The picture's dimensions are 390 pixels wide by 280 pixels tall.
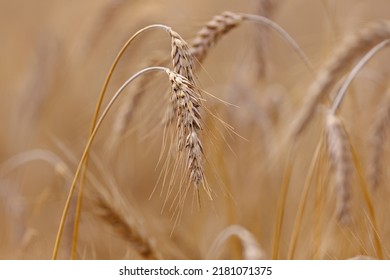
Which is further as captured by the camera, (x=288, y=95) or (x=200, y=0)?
(x=200, y=0)

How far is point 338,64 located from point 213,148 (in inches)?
22.8

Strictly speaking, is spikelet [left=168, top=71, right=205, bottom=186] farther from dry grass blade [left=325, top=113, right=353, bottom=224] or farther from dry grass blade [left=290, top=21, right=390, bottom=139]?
dry grass blade [left=290, top=21, right=390, bottom=139]

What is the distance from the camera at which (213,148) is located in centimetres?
233

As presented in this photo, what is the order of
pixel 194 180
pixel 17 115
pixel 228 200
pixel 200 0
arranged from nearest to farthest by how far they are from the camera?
pixel 194 180 → pixel 228 200 → pixel 17 115 → pixel 200 0

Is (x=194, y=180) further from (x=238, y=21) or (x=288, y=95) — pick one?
(x=288, y=95)

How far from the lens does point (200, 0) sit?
219 inches

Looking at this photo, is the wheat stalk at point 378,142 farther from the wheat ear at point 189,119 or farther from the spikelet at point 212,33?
the wheat ear at point 189,119

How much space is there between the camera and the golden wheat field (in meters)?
1.51

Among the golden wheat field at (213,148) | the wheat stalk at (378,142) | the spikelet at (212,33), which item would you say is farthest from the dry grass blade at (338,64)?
the spikelet at (212,33)

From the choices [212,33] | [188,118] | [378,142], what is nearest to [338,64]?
[378,142]

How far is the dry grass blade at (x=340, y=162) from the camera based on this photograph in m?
1.53
